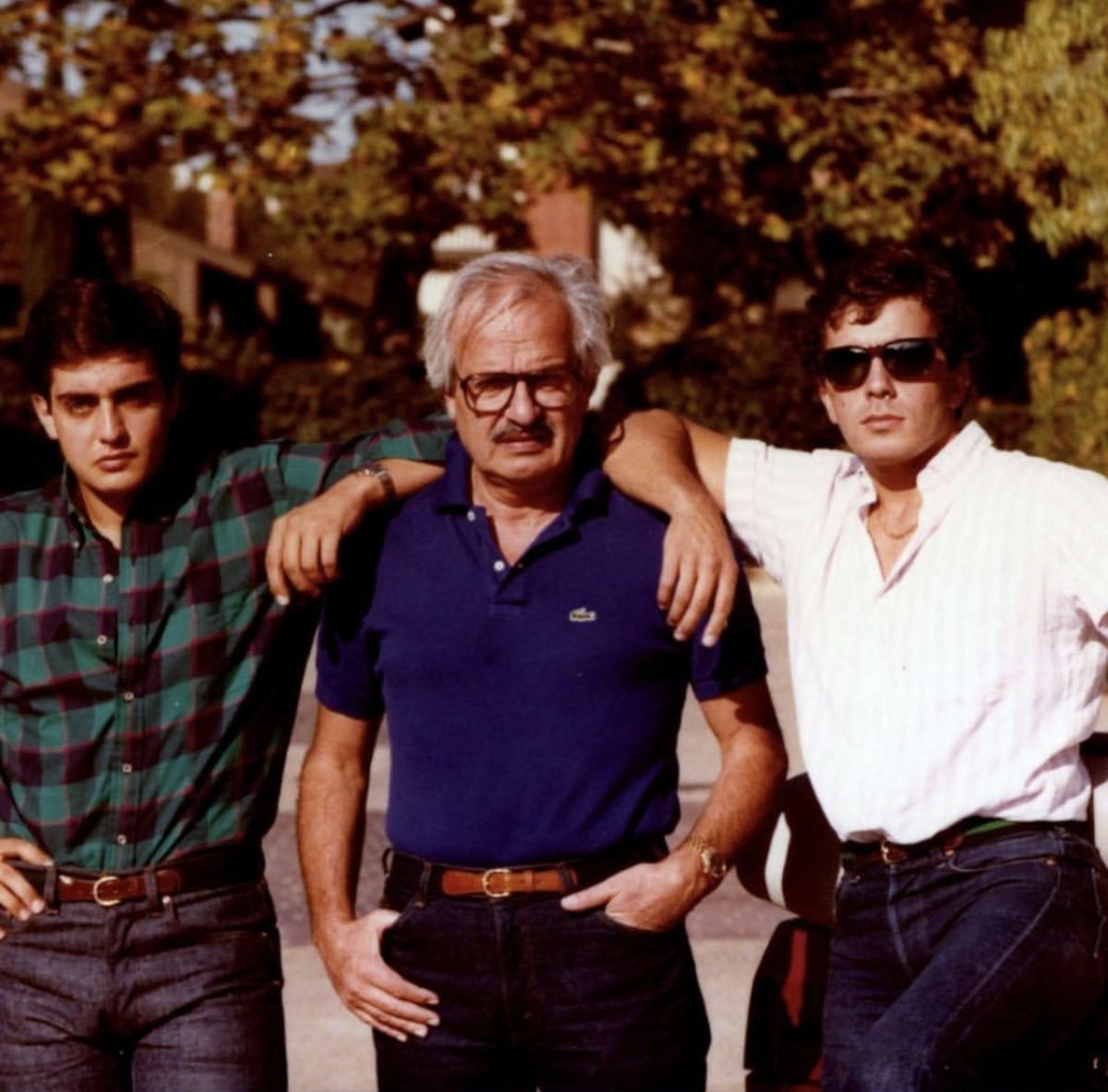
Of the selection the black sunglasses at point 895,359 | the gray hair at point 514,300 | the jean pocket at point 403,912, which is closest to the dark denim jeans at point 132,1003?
the jean pocket at point 403,912

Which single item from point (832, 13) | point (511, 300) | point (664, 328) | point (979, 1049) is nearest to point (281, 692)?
point (511, 300)

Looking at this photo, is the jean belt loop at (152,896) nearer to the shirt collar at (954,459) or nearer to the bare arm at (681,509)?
the bare arm at (681,509)

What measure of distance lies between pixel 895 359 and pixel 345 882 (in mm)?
1296

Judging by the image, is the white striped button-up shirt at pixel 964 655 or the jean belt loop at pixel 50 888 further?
the jean belt loop at pixel 50 888

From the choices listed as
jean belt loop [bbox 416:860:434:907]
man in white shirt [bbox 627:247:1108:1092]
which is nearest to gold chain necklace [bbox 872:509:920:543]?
man in white shirt [bbox 627:247:1108:1092]

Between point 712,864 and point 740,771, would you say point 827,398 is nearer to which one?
point 740,771

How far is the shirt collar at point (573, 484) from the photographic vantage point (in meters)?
3.17

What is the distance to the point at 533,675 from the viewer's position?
306 centimetres

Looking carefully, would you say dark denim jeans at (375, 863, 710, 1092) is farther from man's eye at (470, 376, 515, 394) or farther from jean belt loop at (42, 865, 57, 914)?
man's eye at (470, 376, 515, 394)

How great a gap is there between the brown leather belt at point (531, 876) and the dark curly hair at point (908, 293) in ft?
3.21

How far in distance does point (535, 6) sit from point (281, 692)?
484 inches

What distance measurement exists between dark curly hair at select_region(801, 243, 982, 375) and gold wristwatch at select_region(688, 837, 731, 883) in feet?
2.94

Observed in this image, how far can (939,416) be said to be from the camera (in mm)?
3209

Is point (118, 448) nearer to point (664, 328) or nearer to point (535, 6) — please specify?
point (535, 6)
